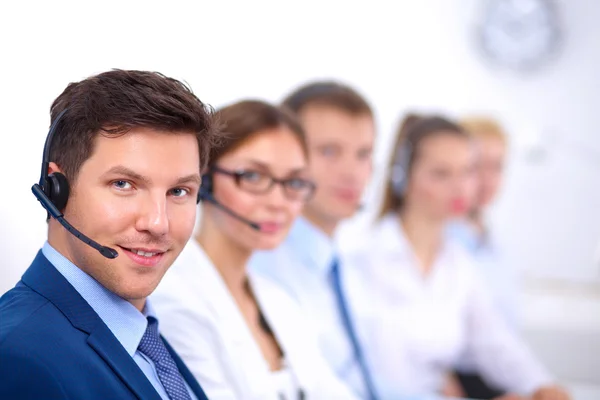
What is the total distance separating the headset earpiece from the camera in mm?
925

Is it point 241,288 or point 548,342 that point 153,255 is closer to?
point 241,288

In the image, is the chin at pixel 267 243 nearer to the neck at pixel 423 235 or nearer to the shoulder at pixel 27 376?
the shoulder at pixel 27 376

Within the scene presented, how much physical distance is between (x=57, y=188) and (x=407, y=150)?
6.86 feet

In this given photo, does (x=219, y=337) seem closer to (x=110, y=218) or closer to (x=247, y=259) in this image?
(x=247, y=259)

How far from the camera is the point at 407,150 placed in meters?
2.88

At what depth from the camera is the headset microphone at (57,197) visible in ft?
3.02

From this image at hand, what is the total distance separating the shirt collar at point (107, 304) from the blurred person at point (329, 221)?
3.03ft

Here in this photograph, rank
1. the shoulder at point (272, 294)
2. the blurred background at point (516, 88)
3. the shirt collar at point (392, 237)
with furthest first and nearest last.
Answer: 1. the blurred background at point (516, 88)
2. the shirt collar at point (392, 237)
3. the shoulder at point (272, 294)

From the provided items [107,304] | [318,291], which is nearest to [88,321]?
[107,304]

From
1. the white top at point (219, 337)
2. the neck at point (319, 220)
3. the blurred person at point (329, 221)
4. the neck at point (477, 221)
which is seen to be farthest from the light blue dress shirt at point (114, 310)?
the neck at point (477, 221)

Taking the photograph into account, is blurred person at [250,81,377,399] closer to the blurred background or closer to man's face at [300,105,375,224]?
man's face at [300,105,375,224]

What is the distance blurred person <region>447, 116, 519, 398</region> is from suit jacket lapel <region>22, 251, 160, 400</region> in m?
2.30

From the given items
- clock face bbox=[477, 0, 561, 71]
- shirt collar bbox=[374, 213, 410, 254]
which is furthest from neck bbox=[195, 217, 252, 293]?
clock face bbox=[477, 0, 561, 71]

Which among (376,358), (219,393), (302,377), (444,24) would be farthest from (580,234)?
(219,393)
